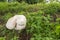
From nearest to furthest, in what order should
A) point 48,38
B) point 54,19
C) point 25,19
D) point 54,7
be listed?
point 48,38, point 25,19, point 54,19, point 54,7

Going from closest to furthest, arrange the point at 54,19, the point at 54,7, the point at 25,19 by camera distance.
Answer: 1. the point at 25,19
2. the point at 54,19
3. the point at 54,7

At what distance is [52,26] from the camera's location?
5.41 meters

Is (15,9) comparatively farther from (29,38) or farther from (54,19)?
(29,38)

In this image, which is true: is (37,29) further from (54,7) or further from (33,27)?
(54,7)

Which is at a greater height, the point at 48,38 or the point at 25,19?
the point at 25,19

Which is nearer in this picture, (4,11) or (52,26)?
(52,26)

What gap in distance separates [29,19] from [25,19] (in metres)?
0.19

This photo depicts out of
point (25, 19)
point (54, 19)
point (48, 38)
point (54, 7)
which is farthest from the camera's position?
point (54, 7)

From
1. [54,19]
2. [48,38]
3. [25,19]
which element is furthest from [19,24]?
[54,19]

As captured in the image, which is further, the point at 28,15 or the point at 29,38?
the point at 28,15

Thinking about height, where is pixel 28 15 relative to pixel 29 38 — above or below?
above

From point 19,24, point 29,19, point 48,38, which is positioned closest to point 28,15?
point 29,19

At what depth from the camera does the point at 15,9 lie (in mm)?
6641

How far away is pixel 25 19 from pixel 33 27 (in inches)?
10.9
